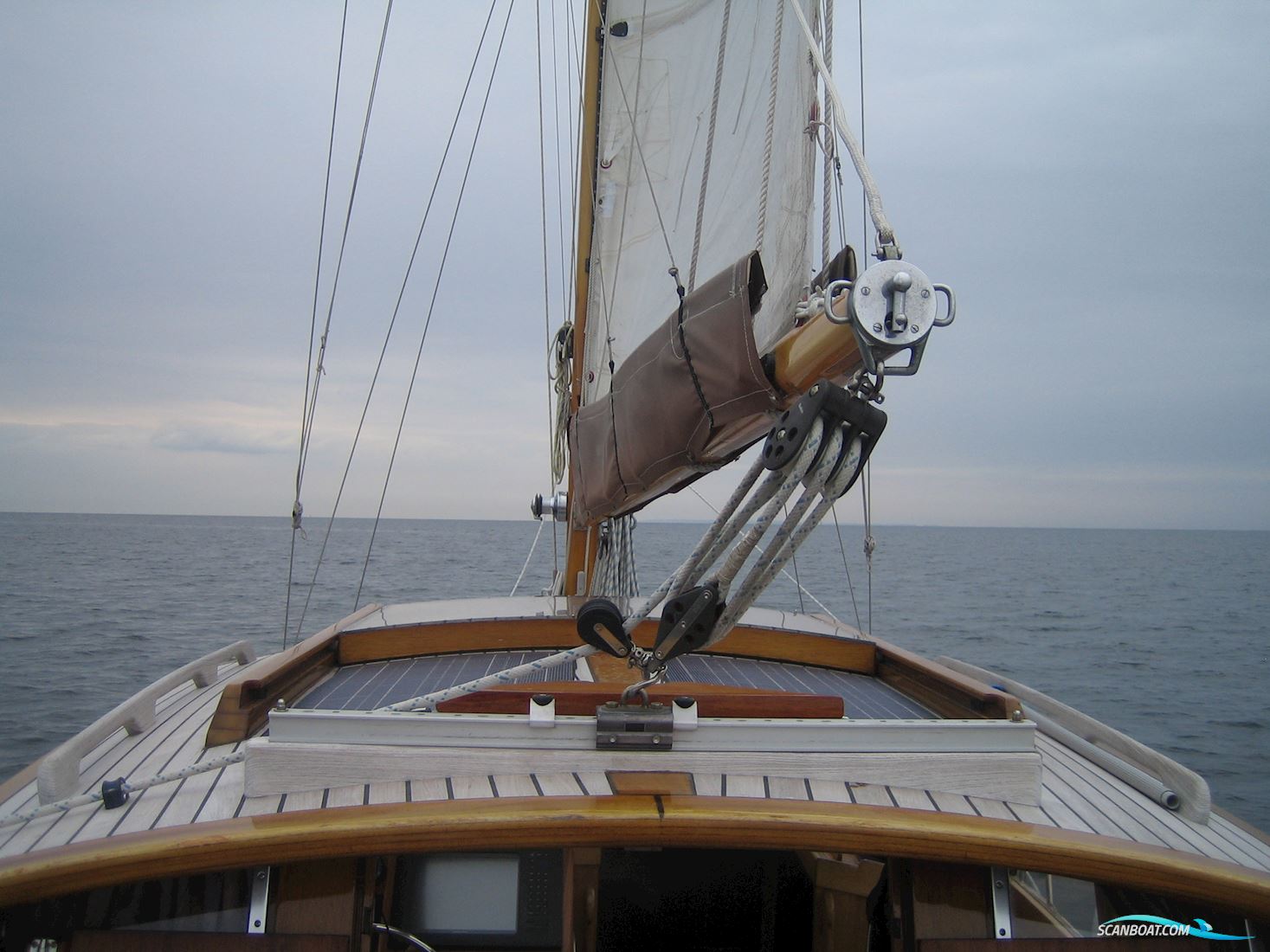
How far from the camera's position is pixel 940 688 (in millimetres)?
3377

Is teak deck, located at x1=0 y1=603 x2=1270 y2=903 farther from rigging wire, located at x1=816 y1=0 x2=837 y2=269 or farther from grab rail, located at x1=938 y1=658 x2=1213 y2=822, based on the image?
rigging wire, located at x1=816 y1=0 x2=837 y2=269

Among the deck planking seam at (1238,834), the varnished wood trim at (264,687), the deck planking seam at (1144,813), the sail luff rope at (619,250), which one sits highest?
the sail luff rope at (619,250)

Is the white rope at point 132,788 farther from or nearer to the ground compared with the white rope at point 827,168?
nearer to the ground

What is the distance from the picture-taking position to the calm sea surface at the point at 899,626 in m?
9.48

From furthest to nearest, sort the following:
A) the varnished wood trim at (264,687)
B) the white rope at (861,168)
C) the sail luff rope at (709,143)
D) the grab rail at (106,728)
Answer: the sail luff rope at (709,143) → the varnished wood trim at (264,687) → the grab rail at (106,728) → the white rope at (861,168)

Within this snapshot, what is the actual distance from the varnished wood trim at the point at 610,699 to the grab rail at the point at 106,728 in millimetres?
1083

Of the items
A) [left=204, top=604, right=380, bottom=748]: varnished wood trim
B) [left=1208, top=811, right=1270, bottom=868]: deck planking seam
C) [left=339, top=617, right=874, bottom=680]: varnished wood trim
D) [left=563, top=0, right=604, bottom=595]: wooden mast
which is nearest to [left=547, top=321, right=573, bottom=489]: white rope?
[left=563, top=0, right=604, bottom=595]: wooden mast

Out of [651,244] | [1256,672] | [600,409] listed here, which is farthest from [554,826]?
[1256,672]

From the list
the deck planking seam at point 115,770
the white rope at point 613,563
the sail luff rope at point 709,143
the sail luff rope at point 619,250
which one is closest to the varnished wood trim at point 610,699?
the deck planking seam at point 115,770

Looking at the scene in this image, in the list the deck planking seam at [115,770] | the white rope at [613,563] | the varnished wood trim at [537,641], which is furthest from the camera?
the white rope at [613,563]

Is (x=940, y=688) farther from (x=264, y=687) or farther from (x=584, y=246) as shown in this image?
(x=584, y=246)

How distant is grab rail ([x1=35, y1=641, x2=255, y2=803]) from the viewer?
249 centimetres

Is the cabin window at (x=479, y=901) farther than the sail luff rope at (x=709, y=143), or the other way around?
the sail luff rope at (x=709, y=143)

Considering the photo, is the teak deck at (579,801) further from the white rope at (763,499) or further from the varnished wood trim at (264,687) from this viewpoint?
the white rope at (763,499)
